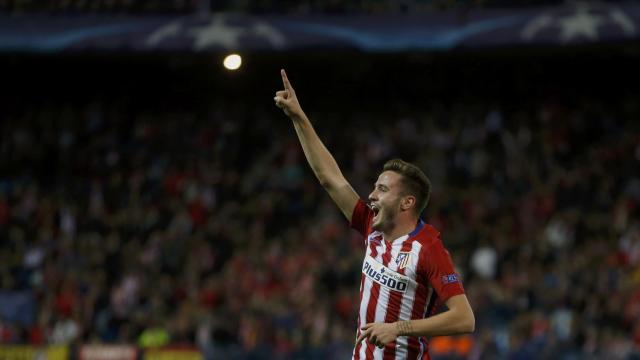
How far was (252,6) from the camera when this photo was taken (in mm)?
21047

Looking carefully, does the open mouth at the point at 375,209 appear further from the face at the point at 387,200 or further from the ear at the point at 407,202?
the ear at the point at 407,202

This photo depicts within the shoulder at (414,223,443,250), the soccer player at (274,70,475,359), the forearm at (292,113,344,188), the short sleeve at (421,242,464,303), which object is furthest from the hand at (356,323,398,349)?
the forearm at (292,113,344,188)

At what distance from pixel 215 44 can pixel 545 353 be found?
8.71 meters

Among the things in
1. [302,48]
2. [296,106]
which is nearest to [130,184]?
[302,48]

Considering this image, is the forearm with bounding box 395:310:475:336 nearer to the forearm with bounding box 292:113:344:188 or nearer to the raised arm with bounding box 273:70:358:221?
the raised arm with bounding box 273:70:358:221

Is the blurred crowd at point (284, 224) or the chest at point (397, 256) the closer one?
the chest at point (397, 256)

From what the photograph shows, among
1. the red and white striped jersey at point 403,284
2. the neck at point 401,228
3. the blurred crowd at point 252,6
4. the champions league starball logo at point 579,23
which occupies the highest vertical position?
the blurred crowd at point 252,6

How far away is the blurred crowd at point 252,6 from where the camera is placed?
2073 centimetres

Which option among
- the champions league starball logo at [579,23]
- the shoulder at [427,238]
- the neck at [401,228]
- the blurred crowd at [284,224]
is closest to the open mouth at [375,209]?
the neck at [401,228]

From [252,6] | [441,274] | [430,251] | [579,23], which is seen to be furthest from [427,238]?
[252,6]

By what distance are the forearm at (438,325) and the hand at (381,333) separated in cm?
5

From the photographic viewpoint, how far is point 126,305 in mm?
18344

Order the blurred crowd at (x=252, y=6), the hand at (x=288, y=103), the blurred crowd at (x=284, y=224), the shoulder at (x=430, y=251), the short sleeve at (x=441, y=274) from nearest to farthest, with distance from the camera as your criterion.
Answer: the short sleeve at (x=441, y=274)
the shoulder at (x=430, y=251)
the hand at (x=288, y=103)
the blurred crowd at (x=284, y=224)
the blurred crowd at (x=252, y=6)

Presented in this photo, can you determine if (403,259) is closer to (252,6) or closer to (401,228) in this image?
(401,228)
